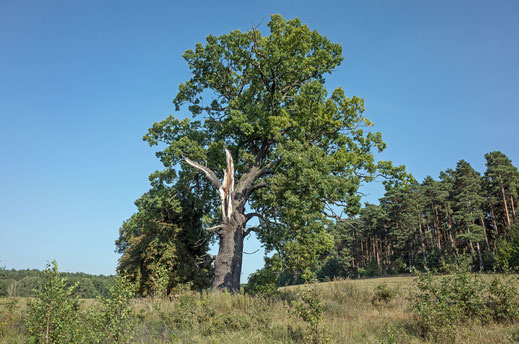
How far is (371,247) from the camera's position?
73.8 metres

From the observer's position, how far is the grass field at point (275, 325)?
24.6 feet

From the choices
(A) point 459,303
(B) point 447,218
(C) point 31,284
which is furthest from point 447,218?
(C) point 31,284

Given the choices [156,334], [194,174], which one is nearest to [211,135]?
[194,174]

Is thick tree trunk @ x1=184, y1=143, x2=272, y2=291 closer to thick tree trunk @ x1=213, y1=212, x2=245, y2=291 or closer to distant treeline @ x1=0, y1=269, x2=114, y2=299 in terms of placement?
thick tree trunk @ x1=213, y1=212, x2=245, y2=291

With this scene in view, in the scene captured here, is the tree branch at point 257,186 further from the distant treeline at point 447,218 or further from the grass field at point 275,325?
the distant treeline at point 447,218

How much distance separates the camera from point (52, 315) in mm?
7562

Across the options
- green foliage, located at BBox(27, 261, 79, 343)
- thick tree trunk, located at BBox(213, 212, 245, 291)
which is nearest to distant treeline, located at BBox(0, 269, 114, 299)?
green foliage, located at BBox(27, 261, 79, 343)

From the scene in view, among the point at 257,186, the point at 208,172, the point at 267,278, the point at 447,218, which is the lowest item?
the point at 267,278

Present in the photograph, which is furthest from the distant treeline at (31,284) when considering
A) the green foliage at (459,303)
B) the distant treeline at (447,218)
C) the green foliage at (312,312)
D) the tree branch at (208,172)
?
the distant treeline at (447,218)

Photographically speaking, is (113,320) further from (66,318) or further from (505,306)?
(505,306)

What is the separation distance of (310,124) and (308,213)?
5935 millimetres

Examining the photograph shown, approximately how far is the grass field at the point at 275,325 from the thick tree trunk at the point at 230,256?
113 inches

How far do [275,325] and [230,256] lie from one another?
7547 millimetres

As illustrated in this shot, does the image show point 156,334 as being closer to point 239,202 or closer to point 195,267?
point 239,202
